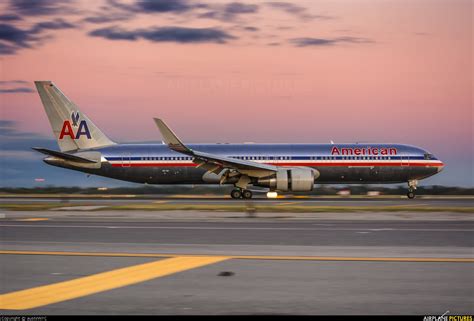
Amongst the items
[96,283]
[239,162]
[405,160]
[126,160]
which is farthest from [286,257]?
[126,160]

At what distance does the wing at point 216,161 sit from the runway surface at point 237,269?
73.7ft

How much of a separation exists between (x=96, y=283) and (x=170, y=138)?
34.2 meters

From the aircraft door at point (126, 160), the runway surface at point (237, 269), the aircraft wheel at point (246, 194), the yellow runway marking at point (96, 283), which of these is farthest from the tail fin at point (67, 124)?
the yellow runway marking at point (96, 283)

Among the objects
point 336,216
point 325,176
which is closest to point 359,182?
point 325,176

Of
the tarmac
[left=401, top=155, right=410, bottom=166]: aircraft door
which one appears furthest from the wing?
the tarmac

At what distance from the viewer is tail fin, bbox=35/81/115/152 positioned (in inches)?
1982

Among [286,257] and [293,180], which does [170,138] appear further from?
[286,257]

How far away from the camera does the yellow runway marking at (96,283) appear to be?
9.72 m

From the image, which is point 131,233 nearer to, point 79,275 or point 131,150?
point 79,275

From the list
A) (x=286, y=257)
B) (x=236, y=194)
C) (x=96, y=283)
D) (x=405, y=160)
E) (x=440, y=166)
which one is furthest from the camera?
(x=440, y=166)

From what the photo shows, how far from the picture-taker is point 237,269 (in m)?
12.6

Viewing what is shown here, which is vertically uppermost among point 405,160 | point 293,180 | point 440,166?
point 405,160

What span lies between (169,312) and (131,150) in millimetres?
40836

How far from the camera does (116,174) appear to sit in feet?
162
